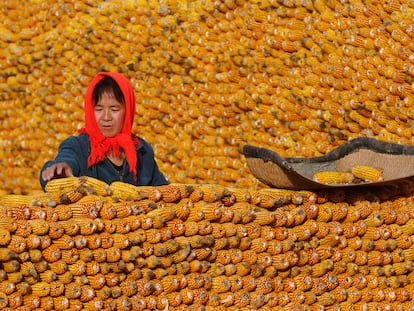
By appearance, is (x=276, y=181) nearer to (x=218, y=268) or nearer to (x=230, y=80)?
(x=218, y=268)

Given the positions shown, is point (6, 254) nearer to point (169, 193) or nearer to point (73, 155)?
point (169, 193)

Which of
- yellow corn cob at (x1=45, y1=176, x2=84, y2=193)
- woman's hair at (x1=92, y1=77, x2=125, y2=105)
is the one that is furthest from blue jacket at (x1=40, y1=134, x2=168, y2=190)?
yellow corn cob at (x1=45, y1=176, x2=84, y2=193)

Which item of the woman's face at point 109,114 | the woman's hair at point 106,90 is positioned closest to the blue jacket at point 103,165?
the woman's face at point 109,114

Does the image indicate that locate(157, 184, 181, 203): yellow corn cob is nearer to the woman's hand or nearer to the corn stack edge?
the corn stack edge

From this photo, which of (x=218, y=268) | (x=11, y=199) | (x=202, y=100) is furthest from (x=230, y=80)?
(x=11, y=199)

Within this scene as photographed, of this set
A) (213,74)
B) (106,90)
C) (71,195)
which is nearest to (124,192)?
(71,195)

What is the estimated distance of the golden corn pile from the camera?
623 centimetres

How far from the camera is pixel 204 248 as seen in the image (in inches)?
171

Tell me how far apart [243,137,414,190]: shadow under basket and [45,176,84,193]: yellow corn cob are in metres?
1.14

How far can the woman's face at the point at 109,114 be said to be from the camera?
495 centimetres

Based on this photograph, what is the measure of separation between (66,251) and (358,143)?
199cm

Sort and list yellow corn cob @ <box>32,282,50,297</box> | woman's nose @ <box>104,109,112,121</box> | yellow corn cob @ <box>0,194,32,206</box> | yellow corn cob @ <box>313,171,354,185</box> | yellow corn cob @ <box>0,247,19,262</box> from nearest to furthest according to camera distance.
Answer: yellow corn cob @ <box>0,247,19,262</box>, yellow corn cob @ <box>32,282,50,297</box>, yellow corn cob @ <box>0,194,32,206</box>, yellow corn cob @ <box>313,171,354,185</box>, woman's nose @ <box>104,109,112,121</box>

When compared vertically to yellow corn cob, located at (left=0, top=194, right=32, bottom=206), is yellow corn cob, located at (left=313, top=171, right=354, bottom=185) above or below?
above

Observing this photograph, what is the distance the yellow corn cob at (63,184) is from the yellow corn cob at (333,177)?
1.39m
